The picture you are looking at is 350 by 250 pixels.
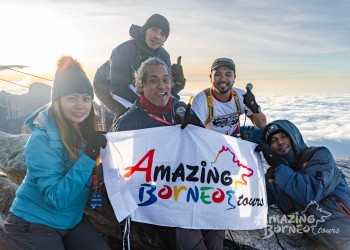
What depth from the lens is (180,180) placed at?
4.85 meters

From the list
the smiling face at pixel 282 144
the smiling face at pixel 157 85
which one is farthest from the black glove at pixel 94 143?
the smiling face at pixel 282 144

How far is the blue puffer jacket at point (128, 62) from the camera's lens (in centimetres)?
716

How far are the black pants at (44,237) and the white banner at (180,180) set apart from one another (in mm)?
629

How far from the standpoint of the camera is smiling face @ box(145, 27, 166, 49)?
7.25 metres

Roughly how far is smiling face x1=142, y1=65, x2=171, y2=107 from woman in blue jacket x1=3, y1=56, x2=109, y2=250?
1091mm

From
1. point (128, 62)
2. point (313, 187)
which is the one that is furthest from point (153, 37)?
point (313, 187)

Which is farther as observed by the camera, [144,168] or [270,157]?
[270,157]

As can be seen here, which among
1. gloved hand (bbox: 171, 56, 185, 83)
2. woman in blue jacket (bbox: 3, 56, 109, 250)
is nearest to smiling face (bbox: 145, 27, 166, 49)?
gloved hand (bbox: 171, 56, 185, 83)

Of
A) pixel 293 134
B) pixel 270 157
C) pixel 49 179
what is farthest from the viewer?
pixel 293 134

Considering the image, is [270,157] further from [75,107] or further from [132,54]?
[132,54]

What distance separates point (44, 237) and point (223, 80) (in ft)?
16.8

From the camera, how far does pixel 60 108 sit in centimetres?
446

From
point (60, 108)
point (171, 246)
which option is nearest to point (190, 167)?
point (171, 246)

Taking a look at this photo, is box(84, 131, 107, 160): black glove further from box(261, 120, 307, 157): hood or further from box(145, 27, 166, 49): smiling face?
box(145, 27, 166, 49): smiling face
